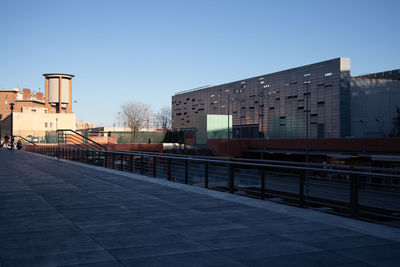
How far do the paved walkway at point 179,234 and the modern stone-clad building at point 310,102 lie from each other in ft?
116

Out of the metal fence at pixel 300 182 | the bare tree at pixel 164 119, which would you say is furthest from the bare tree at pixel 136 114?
the metal fence at pixel 300 182

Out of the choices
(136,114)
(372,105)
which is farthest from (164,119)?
(372,105)

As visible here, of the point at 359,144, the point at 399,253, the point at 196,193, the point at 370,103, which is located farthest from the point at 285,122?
the point at 399,253

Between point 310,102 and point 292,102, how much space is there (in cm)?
420

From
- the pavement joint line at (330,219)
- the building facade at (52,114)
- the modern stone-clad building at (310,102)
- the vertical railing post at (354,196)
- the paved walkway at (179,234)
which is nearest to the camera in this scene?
the paved walkway at (179,234)

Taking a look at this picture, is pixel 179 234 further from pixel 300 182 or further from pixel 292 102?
pixel 292 102

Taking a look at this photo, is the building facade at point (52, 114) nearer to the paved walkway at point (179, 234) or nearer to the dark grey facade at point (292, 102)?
the dark grey facade at point (292, 102)

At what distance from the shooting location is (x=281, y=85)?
2603 inches

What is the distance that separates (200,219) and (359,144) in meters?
36.9

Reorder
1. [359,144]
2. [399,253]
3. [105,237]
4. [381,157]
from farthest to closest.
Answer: [359,144], [381,157], [105,237], [399,253]

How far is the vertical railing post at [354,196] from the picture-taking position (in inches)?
267

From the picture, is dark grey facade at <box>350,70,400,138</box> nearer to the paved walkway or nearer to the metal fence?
the metal fence

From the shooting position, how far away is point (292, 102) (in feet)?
209

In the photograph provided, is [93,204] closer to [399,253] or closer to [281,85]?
[399,253]
